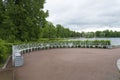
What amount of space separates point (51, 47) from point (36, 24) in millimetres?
5253

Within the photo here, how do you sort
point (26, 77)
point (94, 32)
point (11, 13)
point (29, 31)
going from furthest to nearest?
point (94, 32)
point (29, 31)
point (11, 13)
point (26, 77)

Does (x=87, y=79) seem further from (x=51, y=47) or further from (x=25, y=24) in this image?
(x=51, y=47)

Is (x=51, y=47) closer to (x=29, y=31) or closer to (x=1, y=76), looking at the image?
(x=29, y=31)

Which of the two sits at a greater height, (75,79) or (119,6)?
(119,6)

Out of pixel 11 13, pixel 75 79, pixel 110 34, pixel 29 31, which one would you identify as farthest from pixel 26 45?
pixel 110 34

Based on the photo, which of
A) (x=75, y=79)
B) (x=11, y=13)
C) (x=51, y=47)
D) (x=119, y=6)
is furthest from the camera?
(x=51, y=47)

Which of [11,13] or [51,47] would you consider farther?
[51,47]

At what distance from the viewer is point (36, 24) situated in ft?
59.1

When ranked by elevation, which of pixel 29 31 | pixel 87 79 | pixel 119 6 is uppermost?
pixel 119 6

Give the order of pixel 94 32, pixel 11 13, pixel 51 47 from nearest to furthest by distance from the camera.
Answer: pixel 11 13 → pixel 51 47 → pixel 94 32

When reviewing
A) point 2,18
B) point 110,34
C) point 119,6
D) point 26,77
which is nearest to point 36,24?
point 2,18

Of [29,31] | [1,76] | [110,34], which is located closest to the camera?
[1,76]

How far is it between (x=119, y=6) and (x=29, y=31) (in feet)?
37.4

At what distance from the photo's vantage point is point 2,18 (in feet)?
58.9
